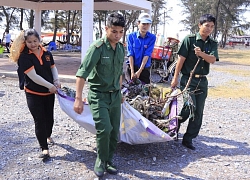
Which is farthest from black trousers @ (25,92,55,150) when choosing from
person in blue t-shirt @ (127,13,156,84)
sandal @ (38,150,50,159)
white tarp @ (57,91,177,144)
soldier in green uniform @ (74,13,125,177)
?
person in blue t-shirt @ (127,13,156,84)

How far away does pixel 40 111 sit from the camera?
11.8ft

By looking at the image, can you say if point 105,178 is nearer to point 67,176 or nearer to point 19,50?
point 67,176

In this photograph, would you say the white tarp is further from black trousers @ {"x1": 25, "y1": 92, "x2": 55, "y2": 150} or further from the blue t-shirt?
the blue t-shirt

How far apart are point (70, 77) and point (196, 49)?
6141 mm

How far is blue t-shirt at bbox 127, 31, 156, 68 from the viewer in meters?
4.67

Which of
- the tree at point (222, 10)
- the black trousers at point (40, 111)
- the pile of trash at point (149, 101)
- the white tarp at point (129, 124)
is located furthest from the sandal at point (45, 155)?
the tree at point (222, 10)

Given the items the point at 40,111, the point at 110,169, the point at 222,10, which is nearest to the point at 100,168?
the point at 110,169

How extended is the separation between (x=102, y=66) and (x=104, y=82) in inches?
6.1

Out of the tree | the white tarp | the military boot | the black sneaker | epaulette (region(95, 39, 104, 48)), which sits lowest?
the black sneaker

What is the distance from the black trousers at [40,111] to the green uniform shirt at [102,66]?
73 cm

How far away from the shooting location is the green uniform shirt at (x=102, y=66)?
9.80 feet

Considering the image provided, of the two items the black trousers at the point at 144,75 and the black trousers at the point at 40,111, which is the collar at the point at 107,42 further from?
the black trousers at the point at 144,75

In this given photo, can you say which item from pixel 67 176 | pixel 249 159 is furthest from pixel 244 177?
pixel 67 176

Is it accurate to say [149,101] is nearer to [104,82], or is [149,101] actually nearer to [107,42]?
[104,82]
